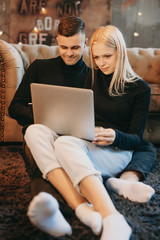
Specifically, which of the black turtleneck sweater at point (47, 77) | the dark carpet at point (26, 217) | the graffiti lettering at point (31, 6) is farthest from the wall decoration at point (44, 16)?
the dark carpet at point (26, 217)

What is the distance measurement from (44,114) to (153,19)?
326cm

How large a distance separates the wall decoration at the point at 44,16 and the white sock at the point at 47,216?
10.6ft

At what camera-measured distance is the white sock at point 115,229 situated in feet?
2.24

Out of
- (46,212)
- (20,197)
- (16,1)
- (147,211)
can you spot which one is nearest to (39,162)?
(20,197)

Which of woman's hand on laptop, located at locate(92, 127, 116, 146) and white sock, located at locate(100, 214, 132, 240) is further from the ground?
woman's hand on laptop, located at locate(92, 127, 116, 146)

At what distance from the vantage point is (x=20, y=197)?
963 mm

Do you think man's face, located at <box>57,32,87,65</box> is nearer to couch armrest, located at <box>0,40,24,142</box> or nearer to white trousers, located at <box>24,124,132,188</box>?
couch armrest, located at <box>0,40,24,142</box>

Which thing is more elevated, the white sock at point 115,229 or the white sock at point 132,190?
the white sock at point 115,229

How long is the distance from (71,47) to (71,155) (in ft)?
2.43

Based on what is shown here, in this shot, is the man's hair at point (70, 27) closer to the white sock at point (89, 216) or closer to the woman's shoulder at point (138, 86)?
the woman's shoulder at point (138, 86)

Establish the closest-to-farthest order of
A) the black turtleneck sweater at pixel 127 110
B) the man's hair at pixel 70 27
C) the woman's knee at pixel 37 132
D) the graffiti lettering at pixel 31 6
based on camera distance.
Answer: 1. the woman's knee at pixel 37 132
2. the black turtleneck sweater at pixel 127 110
3. the man's hair at pixel 70 27
4. the graffiti lettering at pixel 31 6

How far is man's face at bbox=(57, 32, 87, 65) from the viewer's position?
4.53 ft

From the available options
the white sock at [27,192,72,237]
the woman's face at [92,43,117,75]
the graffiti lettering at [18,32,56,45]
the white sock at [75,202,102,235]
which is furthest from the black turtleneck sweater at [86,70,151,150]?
the graffiti lettering at [18,32,56,45]

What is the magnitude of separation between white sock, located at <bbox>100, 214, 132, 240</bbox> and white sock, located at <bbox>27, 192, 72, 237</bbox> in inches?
4.1
